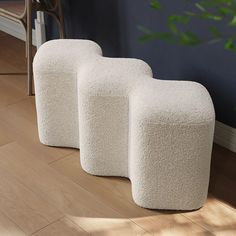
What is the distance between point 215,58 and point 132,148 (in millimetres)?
612

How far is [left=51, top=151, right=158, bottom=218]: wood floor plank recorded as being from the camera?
1.56 metres

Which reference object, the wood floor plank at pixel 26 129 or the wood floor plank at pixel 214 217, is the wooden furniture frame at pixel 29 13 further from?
the wood floor plank at pixel 214 217

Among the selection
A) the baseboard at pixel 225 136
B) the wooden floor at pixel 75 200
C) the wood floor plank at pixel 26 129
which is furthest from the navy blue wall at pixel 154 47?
the wood floor plank at pixel 26 129

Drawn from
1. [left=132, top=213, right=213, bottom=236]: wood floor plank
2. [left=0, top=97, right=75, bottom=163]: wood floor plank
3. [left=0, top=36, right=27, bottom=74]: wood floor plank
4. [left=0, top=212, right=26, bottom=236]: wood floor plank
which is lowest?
[left=132, top=213, right=213, bottom=236]: wood floor plank

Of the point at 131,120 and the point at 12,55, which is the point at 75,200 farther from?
the point at 12,55

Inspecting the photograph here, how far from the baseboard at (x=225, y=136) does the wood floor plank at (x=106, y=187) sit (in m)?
0.53

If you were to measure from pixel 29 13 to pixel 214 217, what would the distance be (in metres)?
1.42

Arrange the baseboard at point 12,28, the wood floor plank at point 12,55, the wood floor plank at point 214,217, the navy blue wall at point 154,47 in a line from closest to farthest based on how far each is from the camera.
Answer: the wood floor plank at point 214,217
the navy blue wall at point 154,47
the wood floor plank at point 12,55
the baseboard at point 12,28

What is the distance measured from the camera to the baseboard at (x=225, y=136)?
6.22 ft

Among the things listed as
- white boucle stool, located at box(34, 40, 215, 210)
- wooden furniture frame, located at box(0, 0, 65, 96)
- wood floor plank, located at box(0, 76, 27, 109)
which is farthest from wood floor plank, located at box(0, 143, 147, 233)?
wooden furniture frame, located at box(0, 0, 65, 96)

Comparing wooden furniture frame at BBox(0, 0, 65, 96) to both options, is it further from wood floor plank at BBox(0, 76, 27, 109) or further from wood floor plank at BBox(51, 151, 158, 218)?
wood floor plank at BBox(51, 151, 158, 218)

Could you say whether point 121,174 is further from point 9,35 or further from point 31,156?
point 9,35

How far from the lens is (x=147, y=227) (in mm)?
1477

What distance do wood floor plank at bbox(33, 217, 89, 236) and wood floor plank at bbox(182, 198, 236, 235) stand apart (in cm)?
40
